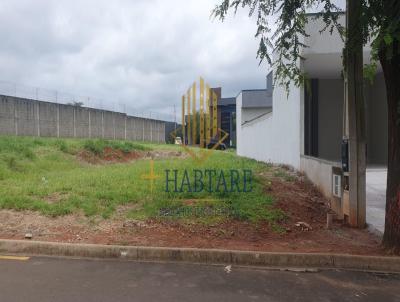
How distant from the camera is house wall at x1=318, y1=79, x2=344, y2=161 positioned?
18.3 meters

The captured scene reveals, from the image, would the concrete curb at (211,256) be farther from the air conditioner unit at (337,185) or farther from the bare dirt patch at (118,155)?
the bare dirt patch at (118,155)

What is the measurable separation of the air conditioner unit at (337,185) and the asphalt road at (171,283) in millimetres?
2904

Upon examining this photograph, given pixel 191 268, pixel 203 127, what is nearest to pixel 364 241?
pixel 191 268

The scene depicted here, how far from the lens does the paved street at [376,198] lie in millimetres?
7605

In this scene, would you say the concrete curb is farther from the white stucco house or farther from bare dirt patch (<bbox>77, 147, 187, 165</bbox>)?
bare dirt patch (<bbox>77, 147, 187, 165</bbox>)

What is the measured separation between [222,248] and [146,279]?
1.46 m

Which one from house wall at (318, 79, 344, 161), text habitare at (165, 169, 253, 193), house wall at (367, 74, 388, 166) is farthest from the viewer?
house wall at (318, 79, 344, 161)

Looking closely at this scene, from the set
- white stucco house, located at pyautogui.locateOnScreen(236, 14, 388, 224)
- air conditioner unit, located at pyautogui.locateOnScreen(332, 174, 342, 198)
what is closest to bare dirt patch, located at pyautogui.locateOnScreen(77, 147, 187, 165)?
white stucco house, located at pyautogui.locateOnScreen(236, 14, 388, 224)

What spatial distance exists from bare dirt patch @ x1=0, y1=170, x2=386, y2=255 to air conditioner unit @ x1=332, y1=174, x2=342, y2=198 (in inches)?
27.2

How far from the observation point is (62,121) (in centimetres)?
3153

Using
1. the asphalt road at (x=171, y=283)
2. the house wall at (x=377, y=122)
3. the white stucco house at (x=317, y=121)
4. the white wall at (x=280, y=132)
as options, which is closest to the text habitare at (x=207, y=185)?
the white stucco house at (x=317, y=121)

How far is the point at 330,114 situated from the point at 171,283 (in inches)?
606

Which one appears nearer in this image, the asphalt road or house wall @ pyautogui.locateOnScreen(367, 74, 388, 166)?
the asphalt road

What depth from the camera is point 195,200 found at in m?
8.47
